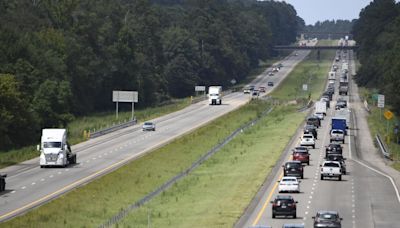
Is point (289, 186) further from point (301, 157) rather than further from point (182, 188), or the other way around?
point (301, 157)

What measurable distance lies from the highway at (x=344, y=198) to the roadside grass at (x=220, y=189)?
110cm

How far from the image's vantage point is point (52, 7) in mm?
193000

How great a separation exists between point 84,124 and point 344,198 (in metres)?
87.2

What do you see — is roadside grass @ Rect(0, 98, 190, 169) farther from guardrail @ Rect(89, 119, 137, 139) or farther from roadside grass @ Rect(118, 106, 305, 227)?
roadside grass @ Rect(118, 106, 305, 227)

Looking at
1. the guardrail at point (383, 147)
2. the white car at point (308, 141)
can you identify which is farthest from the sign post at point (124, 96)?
the white car at point (308, 141)

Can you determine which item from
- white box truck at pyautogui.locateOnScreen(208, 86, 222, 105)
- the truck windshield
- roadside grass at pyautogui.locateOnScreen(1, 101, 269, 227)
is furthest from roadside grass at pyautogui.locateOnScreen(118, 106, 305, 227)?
white box truck at pyautogui.locateOnScreen(208, 86, 222, 105)

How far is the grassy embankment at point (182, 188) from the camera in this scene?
206 ft

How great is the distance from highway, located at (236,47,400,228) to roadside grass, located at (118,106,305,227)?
3.60ft

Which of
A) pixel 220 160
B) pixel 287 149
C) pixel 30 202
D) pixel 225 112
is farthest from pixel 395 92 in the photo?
pixel 30 202

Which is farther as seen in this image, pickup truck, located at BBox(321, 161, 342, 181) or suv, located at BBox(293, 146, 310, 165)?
suv, located at BBox(293, 146, 310, 165)

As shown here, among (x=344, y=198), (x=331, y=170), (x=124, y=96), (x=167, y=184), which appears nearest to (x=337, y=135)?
(x=331, y=170)

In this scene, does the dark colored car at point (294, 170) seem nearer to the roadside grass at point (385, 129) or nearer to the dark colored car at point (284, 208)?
the roadside grass at point (385, 129)

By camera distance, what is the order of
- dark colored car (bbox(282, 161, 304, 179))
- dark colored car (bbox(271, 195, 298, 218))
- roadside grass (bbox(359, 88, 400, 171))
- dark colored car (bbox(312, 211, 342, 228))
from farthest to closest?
1. roadside grass (bbox(359, 88, 400, 171))
2. dark colored car (bbox(282, 161, 304, 179))
3. dark colored car (bbox(271, 195, 298, 218))
4. dark colored car (bbox(312, 211, 342, 228))

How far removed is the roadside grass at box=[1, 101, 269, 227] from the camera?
62.7 meters
